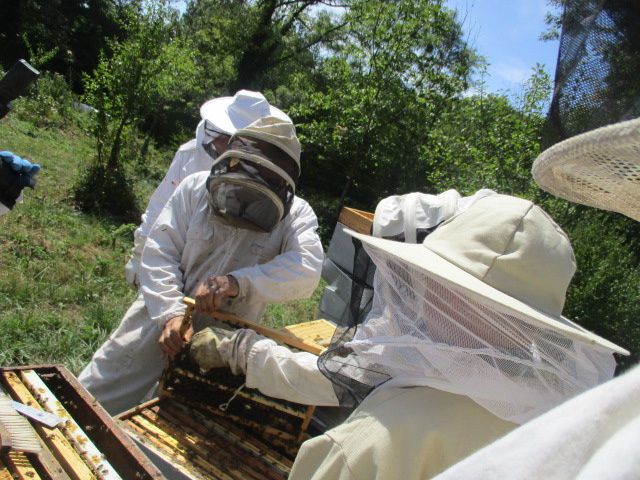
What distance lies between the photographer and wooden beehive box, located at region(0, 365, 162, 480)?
147cm

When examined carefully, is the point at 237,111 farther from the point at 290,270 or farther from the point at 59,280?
the point at 59,280

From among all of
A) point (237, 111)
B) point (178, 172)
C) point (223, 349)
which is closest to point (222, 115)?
point (237, 111)

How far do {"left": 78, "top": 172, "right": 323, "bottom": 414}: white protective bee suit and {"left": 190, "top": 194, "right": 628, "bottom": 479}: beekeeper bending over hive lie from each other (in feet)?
3.64

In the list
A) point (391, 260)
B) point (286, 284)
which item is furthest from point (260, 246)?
point (391, 260)

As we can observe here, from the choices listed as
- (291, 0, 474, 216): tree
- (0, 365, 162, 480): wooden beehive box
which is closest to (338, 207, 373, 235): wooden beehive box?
(0, 365, 162, 480): wooden beehive box

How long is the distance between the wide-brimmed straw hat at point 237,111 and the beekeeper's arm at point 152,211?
374mm

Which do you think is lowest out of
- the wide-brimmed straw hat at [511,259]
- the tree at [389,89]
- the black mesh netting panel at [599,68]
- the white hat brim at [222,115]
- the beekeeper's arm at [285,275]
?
the beekeeper's arm at [285,275]

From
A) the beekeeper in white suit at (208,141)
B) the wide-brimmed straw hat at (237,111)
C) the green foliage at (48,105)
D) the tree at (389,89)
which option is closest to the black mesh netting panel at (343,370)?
the beekeeper in white suit at (208,141)

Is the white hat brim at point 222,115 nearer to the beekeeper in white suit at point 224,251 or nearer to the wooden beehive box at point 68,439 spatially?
the beekeeper in white suit at point 224,251

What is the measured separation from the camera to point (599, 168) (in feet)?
2.53

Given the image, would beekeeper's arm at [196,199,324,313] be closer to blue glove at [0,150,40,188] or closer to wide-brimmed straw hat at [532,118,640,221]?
blue glove at [0,150,40,188]

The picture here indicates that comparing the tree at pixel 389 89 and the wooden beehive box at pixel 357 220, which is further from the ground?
the tree at pixel 389 89

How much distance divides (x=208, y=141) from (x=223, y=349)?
206 cm

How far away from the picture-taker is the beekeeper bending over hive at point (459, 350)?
4.02 feet
